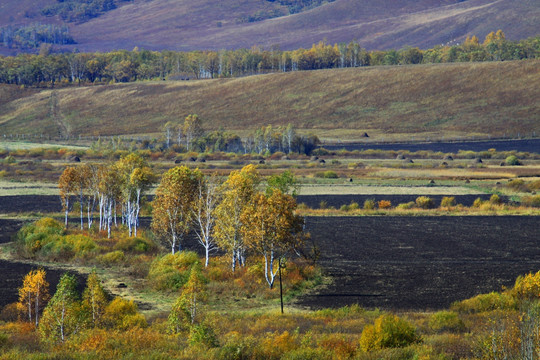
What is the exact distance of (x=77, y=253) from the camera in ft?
120

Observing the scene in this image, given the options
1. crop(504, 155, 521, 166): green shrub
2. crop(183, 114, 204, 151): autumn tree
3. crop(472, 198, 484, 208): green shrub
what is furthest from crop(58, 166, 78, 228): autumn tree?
crop(183, 114, 204, 151): autumn tree

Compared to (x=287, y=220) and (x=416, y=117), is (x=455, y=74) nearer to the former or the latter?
(x=416, y=117)

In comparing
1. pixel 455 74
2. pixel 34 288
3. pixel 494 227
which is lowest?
pixel 494 227

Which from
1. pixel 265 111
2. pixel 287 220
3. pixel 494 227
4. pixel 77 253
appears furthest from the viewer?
pixel 265 111

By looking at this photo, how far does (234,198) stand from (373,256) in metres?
9.04

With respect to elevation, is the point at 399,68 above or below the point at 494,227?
above

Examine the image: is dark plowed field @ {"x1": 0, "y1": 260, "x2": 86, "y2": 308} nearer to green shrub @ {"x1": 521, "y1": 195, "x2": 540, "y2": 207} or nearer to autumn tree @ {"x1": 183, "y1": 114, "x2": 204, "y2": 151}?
green shrub @ {"x1": 521, "y1": 195, "x2": 540, "y2": 207}

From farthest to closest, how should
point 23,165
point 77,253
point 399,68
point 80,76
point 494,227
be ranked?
1. point 80,76
2. point 399,68
3. point 23,165
4. point 494,227
5. point 77,253

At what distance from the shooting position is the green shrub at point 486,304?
25.1 meters

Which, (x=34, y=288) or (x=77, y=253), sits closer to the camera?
(x=34, y=288)

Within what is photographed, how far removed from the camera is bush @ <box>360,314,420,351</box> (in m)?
18.4

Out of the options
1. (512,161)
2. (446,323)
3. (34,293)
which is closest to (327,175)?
(512,161)

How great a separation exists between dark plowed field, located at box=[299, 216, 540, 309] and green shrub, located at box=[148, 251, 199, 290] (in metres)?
6.00

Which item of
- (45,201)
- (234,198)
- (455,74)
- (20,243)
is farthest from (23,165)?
(455,74)
